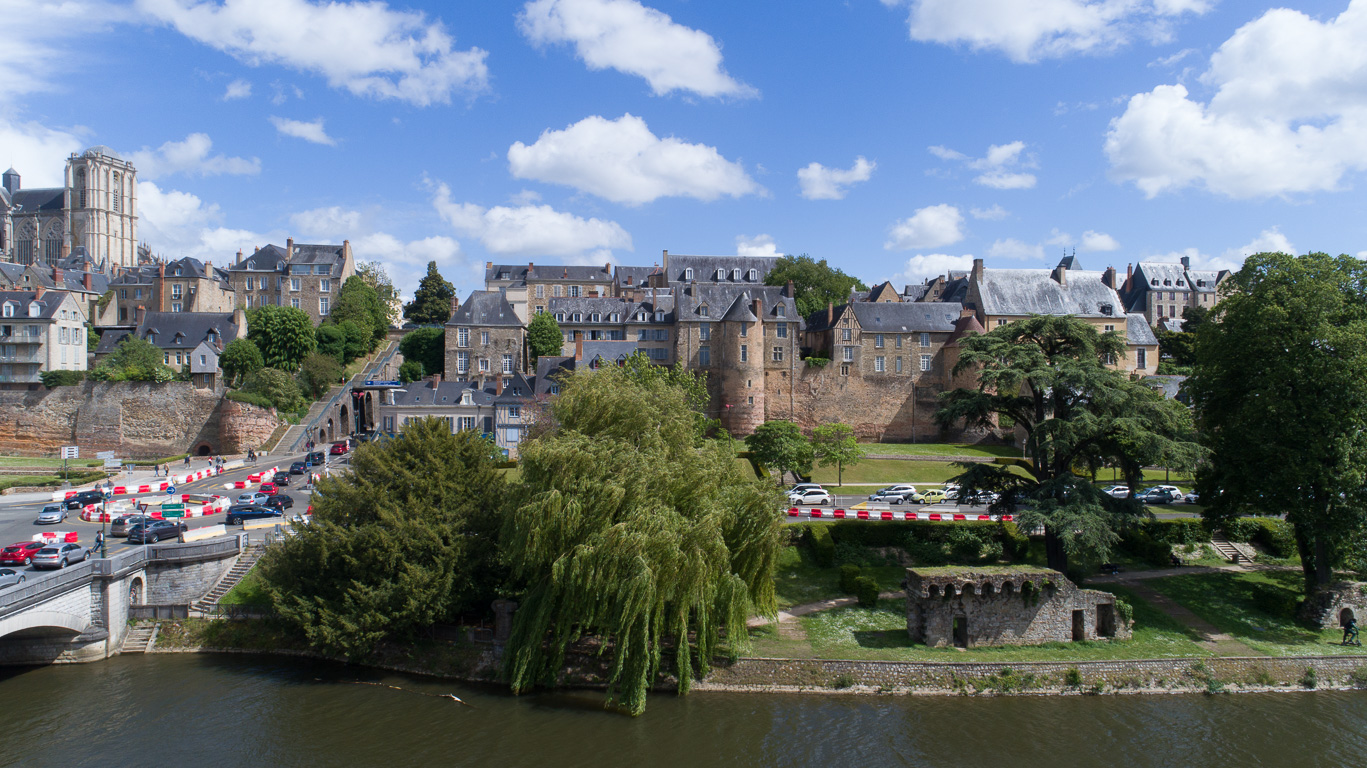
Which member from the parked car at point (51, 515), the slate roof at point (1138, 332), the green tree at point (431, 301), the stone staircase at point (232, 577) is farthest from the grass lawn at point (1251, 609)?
the green tree at point (431, 301)

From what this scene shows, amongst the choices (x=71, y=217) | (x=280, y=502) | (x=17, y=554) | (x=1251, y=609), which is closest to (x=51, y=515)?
(x=17, y=554)

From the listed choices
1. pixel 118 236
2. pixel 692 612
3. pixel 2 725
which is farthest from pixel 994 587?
pixel 118 236

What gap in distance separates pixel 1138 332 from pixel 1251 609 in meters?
42.1

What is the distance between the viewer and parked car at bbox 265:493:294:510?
124 feet

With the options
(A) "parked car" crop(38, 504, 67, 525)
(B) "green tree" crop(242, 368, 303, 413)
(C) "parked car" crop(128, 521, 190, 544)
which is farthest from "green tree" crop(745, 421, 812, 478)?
(B) "green tree" crop(242, 368, 303, 413)

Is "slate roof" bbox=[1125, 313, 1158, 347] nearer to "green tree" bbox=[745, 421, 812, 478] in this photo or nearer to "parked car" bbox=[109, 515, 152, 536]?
"green tree" bbox=[745, 421, 812, 478]

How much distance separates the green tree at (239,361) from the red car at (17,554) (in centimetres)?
3356

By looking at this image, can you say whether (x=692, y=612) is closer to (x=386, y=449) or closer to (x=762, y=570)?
(x=762, y=570)

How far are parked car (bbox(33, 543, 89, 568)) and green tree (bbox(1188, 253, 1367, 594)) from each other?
40.6 m

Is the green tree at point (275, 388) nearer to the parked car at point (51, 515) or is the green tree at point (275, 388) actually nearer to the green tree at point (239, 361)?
the green tree at point (239, 361)

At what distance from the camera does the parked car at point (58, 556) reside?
28141 millimetres

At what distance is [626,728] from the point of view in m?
21.7

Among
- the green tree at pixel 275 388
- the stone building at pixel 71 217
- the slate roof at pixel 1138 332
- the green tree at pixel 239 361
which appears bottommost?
the green tree at pixel 275 388

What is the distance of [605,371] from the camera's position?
2934 centimetres
